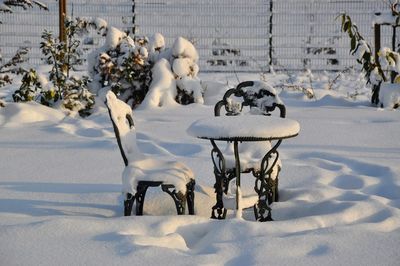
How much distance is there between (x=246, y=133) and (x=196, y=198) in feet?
3.23

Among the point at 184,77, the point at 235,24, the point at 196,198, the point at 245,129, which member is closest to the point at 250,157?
the point at 196,198

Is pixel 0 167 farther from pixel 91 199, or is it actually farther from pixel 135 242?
pixel 135 242

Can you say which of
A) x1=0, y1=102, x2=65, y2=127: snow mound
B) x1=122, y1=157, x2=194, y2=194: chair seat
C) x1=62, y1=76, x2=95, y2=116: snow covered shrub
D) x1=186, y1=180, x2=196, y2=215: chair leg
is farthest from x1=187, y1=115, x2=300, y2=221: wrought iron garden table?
x1=62, y1=76, x2=95, y2=116: snow covered shrub

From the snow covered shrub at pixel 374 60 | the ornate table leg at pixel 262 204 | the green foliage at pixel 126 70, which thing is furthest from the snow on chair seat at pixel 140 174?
the snow covered shrub at pixel 374 60

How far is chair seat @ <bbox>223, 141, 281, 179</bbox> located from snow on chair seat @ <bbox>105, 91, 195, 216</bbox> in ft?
1.11

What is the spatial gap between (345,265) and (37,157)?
335 cm

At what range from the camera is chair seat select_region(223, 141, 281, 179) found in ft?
12.9

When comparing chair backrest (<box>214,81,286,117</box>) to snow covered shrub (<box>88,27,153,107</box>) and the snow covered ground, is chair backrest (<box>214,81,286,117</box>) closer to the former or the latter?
the snow covered ground

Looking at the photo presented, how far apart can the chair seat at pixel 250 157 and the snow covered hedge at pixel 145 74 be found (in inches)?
145

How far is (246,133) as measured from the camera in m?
3.38

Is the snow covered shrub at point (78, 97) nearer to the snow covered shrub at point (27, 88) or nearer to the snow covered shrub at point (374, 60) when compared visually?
the snow covered shrub at point (27, 88)

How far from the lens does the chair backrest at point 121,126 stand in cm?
364

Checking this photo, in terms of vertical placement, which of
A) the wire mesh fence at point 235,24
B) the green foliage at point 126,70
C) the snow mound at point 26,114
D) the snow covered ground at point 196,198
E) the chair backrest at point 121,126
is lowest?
the snow covered ground at point 196,198

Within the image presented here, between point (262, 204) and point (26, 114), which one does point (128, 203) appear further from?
point (26, 114)
